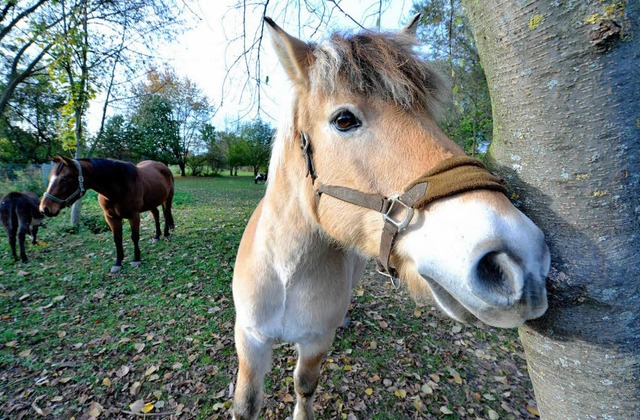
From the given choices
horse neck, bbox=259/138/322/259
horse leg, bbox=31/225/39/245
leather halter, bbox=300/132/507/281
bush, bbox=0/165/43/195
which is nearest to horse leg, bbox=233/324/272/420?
horse neck, bbox=259/138/322/259

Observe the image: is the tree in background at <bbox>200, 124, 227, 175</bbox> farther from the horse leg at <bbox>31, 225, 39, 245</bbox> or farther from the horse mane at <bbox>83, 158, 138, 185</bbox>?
the horse mane at <bbox>83, 158, 138, 185</bbox>

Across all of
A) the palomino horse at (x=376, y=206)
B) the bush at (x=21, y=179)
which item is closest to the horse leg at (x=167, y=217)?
the palomino horse at (x=376, y=206)

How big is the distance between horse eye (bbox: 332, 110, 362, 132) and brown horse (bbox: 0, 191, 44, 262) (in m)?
7.88

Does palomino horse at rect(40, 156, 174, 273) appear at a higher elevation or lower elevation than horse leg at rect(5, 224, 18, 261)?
higher

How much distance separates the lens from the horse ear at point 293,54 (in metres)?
1.38

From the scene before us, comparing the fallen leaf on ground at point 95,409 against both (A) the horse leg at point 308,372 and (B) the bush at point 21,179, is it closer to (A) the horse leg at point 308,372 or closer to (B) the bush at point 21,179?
(A) the horse leg at point 308,372

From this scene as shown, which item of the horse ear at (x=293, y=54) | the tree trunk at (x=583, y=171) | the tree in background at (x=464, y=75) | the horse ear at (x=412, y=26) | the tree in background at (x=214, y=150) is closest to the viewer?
the tree trunk at (x=583, y=171)

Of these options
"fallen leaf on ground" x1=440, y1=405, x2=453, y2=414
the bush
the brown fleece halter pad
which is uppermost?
the brown fleece halter pad

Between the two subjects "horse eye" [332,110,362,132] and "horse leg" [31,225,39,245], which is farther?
"horse leg" [31,225,39,245]

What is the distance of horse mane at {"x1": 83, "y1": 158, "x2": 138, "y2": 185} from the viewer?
5.55m

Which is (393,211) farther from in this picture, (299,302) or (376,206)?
(299,302)

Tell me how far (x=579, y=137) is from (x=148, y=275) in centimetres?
646

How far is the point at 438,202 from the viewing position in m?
0.99

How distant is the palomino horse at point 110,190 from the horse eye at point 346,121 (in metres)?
6.00
